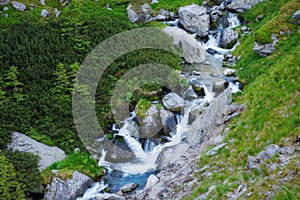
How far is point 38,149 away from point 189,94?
12980 millimetres

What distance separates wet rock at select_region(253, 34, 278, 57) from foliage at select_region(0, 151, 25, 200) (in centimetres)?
2155

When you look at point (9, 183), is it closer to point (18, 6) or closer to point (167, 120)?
point (167, 120)

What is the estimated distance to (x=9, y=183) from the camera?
17.6 metres

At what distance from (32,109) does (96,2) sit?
77.1ft

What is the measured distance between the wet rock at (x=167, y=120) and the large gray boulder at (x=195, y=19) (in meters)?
16.6

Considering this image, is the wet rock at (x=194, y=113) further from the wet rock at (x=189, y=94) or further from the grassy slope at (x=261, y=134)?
the grassy slope at (x=261, y=134)

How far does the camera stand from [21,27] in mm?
33906

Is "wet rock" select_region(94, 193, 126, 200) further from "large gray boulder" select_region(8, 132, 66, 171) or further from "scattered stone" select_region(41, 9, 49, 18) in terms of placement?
"scattered stone" select_region(41, 9, 49, 18)

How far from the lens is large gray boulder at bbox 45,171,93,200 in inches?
750

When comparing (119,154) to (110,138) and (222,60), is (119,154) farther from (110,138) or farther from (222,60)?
(222,60)

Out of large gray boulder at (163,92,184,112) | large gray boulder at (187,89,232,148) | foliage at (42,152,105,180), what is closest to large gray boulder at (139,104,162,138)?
large gray boulder at (163,92,184,112)

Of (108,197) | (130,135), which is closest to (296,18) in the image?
(130,135)

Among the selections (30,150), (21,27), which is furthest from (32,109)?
(21,27)

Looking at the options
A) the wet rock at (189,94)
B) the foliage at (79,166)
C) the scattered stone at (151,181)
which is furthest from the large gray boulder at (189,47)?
the scattered stone at (151,181)
